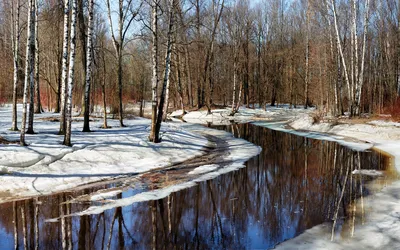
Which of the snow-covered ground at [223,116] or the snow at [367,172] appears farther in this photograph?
the snow-covered ground at [223,116]

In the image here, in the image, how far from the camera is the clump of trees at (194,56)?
48.4 feet

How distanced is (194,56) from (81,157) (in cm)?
3095

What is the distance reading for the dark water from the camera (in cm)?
629

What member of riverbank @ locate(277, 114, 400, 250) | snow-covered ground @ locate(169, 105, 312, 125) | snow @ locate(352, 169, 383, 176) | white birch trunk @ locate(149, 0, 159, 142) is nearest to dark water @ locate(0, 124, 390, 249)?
riverbank @ locate(277, 114, 400, 250)

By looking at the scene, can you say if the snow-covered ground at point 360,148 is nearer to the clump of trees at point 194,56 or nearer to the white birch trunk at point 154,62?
the clump of trees at point 194,56

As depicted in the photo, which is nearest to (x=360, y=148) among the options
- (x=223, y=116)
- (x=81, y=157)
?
(x=81, y=157)

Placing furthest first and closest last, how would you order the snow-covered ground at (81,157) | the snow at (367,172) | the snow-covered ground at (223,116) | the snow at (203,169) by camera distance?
the snow-covered ground at (223,116), the snow at (203,169), the snow at (367,172), the snow-covered ground at (81,157)

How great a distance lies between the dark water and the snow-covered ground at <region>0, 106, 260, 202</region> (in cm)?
100

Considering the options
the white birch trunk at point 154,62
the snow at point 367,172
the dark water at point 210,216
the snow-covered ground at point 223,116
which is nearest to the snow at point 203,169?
the dark water at point 210,216

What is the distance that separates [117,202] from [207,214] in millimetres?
2316

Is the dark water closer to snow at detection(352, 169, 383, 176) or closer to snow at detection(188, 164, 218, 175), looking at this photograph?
snow at detection(352, 169, 383, 176)

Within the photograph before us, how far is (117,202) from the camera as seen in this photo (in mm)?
8406

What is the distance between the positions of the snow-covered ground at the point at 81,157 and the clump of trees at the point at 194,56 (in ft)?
3.31

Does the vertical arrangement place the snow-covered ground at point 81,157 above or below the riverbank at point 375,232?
above
